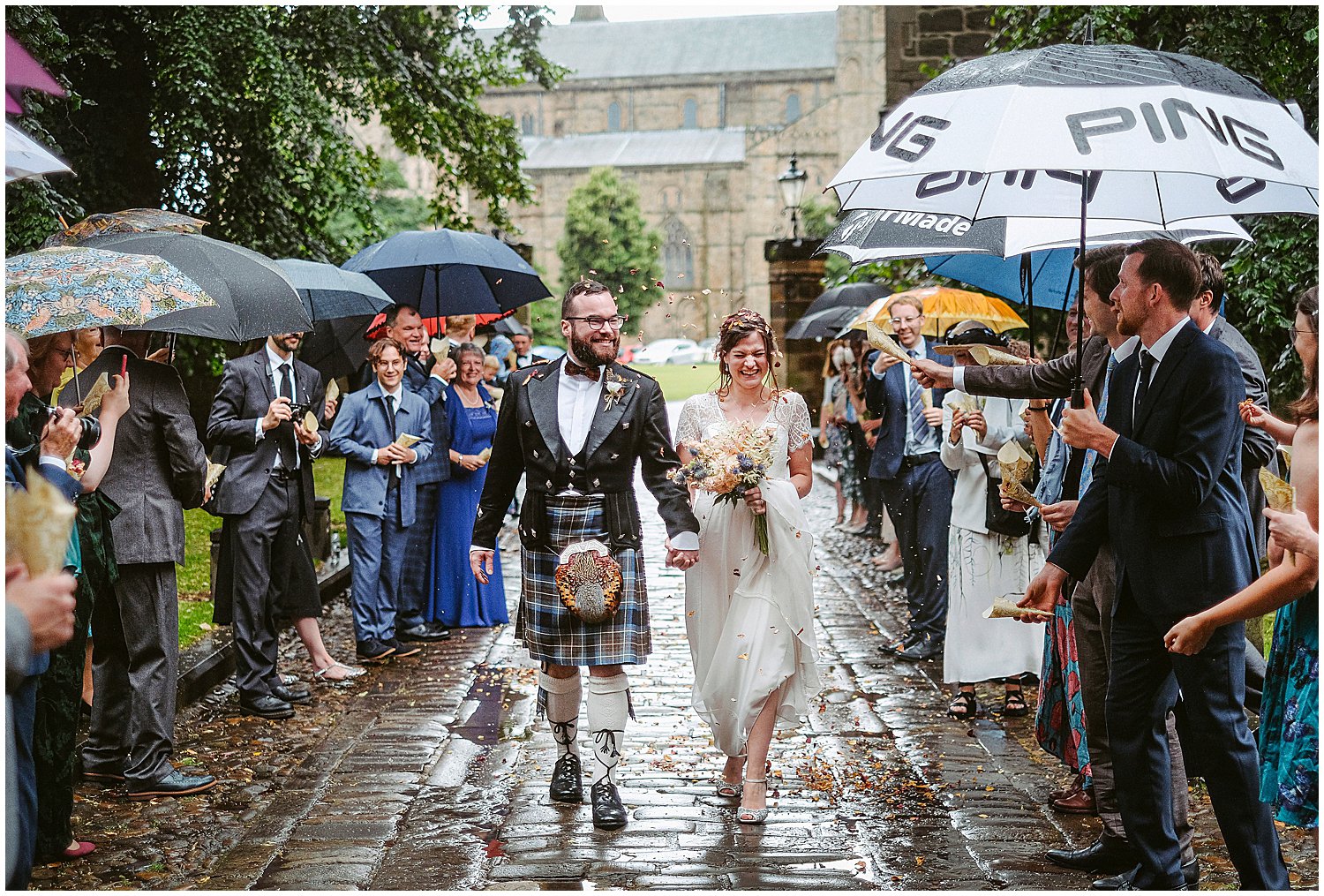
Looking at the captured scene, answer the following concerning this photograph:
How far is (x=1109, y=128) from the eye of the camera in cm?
462

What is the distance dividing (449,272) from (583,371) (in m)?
5.50

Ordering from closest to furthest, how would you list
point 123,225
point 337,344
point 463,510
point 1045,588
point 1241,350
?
point 1045,588 < point 1241,350 < point 123,225 < point 463,510 < point 337,344

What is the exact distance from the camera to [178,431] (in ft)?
20.8

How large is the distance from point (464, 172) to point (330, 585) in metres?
12.7

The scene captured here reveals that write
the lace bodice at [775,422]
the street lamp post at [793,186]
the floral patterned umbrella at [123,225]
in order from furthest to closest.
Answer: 1. the street lamp post at [793,186]
2. the floral patterned umbrella at [123,225]
3. the lace bodice at [775,422]

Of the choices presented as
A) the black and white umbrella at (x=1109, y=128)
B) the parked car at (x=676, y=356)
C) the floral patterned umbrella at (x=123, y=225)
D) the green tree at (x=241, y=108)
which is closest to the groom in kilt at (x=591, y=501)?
the parked car at (x=676, y=356)

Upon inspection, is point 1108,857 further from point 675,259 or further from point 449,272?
→ point 675,259

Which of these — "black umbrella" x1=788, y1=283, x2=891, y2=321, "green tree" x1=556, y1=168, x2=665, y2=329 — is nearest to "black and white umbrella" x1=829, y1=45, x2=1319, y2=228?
"black umbrella" x1=788, y1=283, x2=891, y2=321

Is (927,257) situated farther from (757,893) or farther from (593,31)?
(593,31)

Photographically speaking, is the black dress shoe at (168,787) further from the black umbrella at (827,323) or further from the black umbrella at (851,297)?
the black umbrella at (851,297)

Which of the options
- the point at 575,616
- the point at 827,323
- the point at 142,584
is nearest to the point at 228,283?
the point at 142,584

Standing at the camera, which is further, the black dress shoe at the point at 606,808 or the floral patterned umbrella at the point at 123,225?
the floral patterned umbrella at the point at 123,225

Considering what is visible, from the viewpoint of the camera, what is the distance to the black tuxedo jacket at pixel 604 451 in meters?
5.97

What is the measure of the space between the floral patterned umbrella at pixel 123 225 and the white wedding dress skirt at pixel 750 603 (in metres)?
2.79
